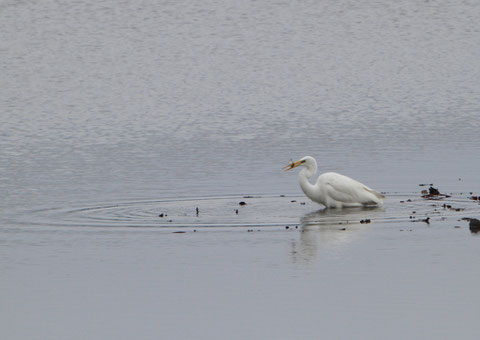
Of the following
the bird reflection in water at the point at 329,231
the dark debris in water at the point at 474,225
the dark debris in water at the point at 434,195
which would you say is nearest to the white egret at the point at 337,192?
the bird reflection in water at the point at 329,231

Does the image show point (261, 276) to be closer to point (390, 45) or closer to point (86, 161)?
point (86, 161)

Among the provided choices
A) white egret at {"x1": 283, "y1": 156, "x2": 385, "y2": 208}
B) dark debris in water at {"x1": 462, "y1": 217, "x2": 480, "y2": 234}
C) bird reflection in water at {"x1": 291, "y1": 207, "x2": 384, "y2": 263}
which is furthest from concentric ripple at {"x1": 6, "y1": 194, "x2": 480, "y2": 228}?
dark debris in water at {"x1": 462, "y1": 217, "x2": 480, "y2": 234}

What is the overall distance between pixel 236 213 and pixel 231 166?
5.71 m

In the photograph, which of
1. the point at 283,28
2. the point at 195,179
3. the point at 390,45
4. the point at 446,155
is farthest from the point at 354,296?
the point at 283,28

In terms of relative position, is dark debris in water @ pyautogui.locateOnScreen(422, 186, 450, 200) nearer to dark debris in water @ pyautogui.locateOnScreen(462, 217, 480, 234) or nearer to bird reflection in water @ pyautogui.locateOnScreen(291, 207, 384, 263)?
bird reflection in water @ pyautogui.locateOnScreen(291, 207, 384, 263)

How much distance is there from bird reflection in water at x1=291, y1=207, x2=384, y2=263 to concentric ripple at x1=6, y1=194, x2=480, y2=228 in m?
0.02

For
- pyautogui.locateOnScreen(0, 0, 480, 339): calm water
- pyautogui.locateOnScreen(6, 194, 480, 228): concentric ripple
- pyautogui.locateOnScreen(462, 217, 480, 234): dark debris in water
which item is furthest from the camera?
pyautogui.locateOnScreen(6, 194, 480, 228): concentric ripple

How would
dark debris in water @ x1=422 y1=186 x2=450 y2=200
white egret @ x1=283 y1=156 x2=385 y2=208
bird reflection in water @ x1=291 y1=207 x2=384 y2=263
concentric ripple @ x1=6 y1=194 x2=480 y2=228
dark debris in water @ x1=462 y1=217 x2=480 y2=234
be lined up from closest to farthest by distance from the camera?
A: bird reflection in water @ x1=291 y1=207 x2=384 y2=263 < dark debris in water @ x1=462 y1=217 x2=480 y2=234 < concentric ripple @ x1=6 y1=194 x2=480 y2=228 < white egret @ x1=283 y1=156 x2=385 y2=208 < dark debris in water @ x1=422 y1=186 x2=450 y2=200

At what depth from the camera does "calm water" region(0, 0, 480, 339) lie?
14516mm

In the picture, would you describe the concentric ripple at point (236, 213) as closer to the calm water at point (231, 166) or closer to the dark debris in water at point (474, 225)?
the calm water at point (231, 166)

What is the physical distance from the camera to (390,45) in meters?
50.7

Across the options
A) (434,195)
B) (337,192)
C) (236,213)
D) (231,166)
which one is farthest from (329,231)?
(231,166)

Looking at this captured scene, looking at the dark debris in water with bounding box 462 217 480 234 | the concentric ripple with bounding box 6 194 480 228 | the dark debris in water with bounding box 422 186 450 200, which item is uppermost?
the dark debris in water with bounding box 422 186 450 200

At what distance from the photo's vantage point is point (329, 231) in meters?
19.7
